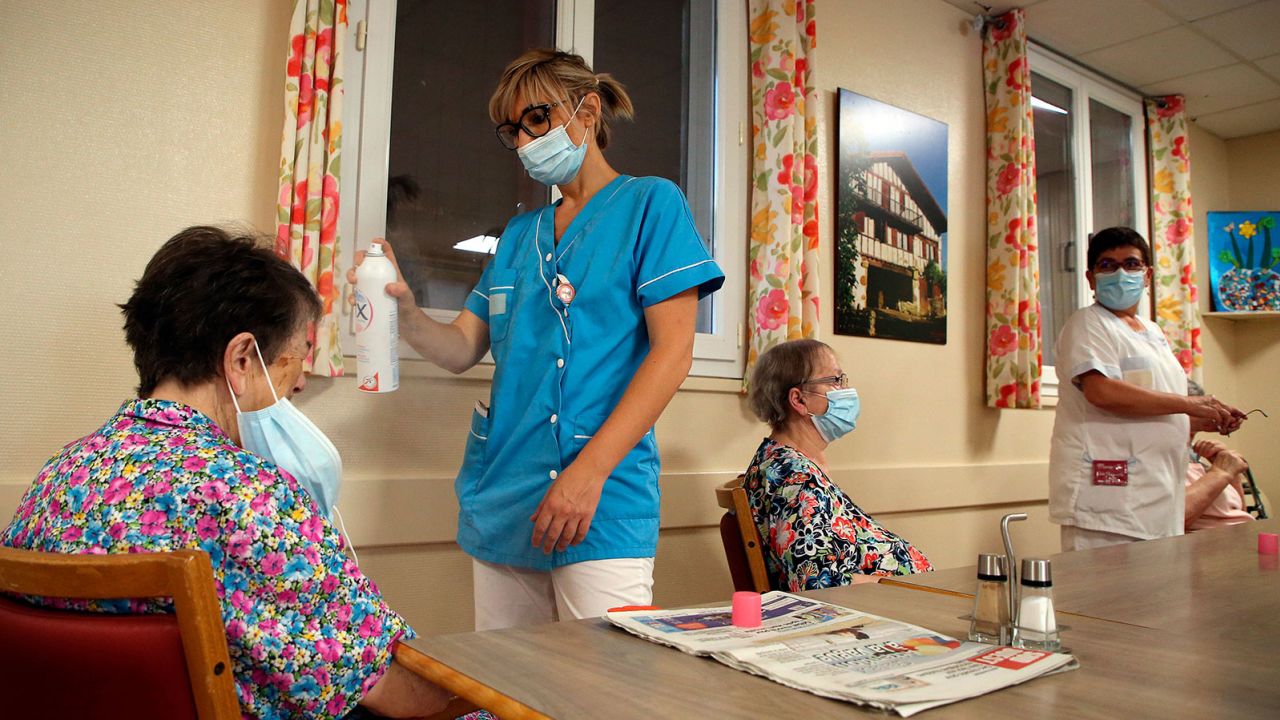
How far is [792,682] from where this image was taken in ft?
2.67

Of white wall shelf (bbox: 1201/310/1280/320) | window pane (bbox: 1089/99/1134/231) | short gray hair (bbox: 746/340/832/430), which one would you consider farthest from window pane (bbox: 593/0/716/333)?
white wall shelf (bbox: 1201/310/1280/320)

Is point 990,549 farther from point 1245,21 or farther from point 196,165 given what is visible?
point 196,165

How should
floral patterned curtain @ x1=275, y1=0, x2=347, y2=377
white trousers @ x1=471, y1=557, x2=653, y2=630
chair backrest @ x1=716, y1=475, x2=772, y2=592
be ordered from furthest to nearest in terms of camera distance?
floral patterned curtain @ x1=275, y1=0, x2=347, y2=377 → chair backrest @ x1=716, y1=475, x2=772, y2=592 → white trousers @ x1=471, y1=557, x2=653, y2=630

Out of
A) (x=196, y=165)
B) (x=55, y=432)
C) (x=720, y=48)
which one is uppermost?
(x=720, y=48)

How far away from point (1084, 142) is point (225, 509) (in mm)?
4684

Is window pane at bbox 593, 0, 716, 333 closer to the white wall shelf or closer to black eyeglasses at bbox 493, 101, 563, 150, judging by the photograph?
black eyeglasses at bbox 493, 101, 563, 150

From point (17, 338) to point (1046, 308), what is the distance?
415 cm

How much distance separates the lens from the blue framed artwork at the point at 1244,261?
4961 mm

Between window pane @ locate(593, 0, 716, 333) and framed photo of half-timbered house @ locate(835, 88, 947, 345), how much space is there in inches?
23.1

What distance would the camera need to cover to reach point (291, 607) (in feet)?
2.89

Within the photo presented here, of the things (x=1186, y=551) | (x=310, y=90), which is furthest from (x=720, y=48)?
(x=1186, y=551)

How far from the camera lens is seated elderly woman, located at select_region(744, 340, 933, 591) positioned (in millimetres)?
1755

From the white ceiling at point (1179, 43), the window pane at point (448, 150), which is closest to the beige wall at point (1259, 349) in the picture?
the white ceiling at point (1179, 43)

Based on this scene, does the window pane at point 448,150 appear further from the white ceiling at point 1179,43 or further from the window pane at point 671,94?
the white ceiling at point 1179,43
